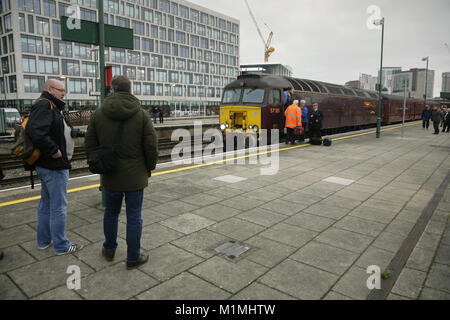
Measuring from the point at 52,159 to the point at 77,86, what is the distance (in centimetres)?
5738

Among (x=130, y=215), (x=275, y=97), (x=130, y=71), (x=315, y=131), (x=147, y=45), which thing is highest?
(x=147, y=45)

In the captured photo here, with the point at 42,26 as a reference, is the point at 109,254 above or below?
below

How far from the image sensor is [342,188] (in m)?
6.95

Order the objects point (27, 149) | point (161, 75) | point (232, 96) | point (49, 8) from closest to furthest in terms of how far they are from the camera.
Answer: point (27, 149) < point (232, 96) < point (49, 8) < point (161, 75)

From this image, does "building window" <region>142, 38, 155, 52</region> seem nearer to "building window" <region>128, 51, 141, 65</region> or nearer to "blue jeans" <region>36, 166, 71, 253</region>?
"building window" <region>128, 51, 141, 65</region>

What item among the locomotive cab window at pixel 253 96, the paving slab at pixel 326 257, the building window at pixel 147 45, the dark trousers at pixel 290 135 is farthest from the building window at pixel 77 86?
the paving slab at pixel 326 257

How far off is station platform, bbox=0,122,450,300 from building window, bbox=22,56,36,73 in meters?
51.5

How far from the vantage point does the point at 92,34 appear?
5004 mm

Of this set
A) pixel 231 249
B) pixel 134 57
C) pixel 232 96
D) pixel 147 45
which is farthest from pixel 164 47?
pixel 231 249

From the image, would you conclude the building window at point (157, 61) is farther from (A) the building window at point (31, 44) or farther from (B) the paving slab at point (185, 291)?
(B) the paving slab at point (185, 291)

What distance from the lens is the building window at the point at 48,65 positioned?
50.9 m

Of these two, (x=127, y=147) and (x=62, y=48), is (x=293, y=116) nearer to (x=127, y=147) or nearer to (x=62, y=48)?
(x=127, y=147)

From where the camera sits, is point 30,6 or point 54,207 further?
point 30,6

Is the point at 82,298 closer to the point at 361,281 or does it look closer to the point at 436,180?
the point at 361,281
